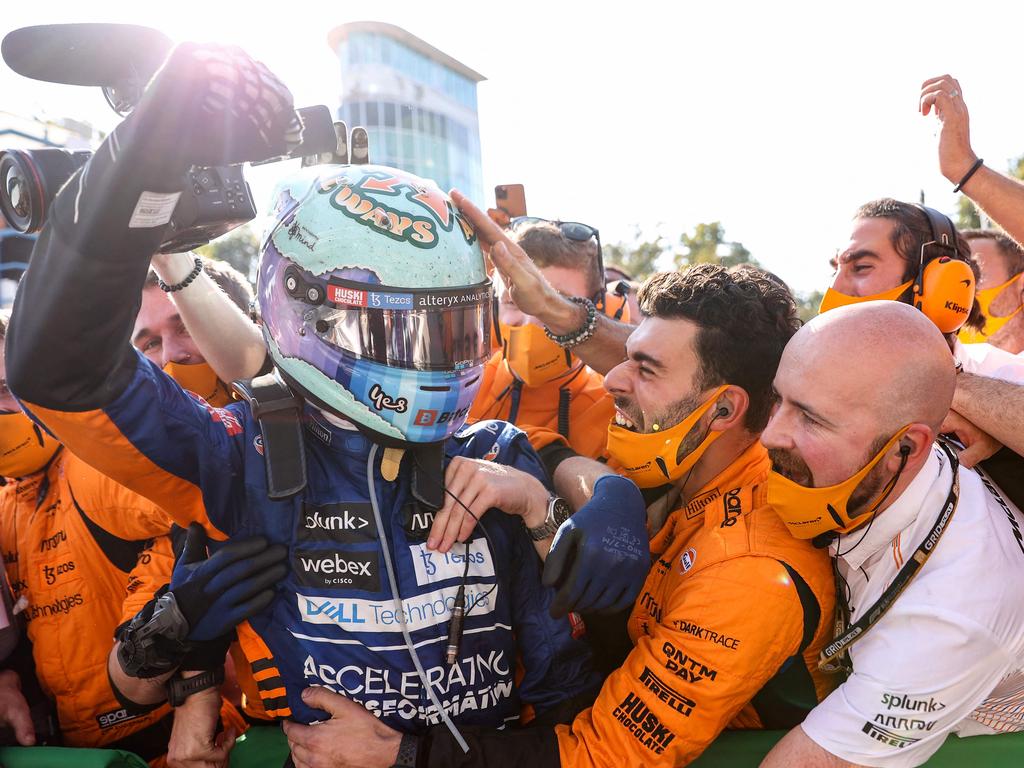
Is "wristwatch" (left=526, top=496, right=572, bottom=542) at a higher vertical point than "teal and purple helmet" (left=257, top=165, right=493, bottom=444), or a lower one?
lower

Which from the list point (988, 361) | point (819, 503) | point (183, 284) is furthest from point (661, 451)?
point (183, 284)

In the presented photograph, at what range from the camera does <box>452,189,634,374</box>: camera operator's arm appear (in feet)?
7.98

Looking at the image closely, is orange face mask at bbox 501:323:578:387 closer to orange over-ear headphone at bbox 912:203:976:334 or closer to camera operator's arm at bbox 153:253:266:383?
camera operator's arm at bbox 153:253:266:383

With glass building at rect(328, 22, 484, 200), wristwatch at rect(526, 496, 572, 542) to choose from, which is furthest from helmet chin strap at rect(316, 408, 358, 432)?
glass building at rect(328, 22, 484, 200)

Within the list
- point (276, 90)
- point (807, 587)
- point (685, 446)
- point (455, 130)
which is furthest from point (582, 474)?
point (455, 130)

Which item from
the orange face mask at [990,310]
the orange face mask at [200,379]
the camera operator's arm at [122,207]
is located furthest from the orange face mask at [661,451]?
the orange face mask at [990,310]

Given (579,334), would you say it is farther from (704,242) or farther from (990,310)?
(704,242)

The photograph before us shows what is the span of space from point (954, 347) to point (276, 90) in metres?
2.81

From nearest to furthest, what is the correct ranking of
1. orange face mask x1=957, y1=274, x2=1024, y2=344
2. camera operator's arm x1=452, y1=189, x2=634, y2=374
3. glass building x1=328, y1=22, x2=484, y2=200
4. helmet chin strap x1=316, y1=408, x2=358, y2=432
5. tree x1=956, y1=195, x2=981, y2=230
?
helmet chin strap x1=316, y1=408, x2=358, y2=432
camera operator's arm x1=452, y1=189, x2=634, y2=374
orange face mask x1=957, y1=274, x2=1024, y2=344
tree x1=956, y1=195, x2=981, y2=230
glass building x1=328, y1=22, x2=484, y2=200

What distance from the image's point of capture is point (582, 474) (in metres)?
2.22

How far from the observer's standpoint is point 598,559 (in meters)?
1.79

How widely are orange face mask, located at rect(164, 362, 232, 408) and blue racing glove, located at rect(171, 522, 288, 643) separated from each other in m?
1.38

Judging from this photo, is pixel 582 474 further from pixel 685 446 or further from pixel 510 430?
pixel 685 446

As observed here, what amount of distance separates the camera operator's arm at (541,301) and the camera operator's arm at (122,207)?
1.03 m
